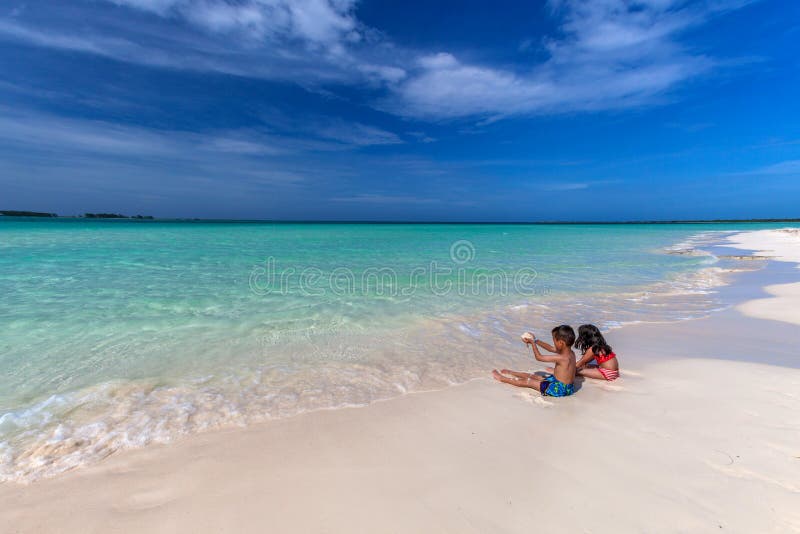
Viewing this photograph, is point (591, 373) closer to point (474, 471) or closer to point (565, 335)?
point (565, 335)

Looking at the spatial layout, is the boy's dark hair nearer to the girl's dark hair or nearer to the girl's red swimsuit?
the girl's dark hair

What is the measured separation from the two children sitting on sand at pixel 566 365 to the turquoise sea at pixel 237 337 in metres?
0.62

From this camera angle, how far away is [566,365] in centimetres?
423

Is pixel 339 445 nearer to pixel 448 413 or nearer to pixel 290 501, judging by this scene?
pixel 290 501

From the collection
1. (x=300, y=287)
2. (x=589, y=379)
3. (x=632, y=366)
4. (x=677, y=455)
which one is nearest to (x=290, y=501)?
(x=677, y=455)

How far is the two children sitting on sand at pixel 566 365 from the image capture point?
4.25 m

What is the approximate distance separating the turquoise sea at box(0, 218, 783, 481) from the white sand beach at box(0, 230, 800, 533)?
1.64 feet

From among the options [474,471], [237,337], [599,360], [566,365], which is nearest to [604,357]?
[599,360]

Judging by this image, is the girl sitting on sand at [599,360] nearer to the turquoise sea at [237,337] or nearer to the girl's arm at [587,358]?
the girl's arm at [587,358]

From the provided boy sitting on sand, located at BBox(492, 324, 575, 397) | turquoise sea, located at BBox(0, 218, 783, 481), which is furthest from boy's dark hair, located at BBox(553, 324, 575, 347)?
turquoise sea, located at BBox(0, 218, 783, 481)

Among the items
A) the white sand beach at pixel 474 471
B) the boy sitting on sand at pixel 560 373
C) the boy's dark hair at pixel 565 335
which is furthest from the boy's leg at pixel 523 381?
the boy's dark hair at pixel 565 335

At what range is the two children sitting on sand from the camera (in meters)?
4.25

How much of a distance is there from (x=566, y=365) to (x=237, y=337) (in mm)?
5277

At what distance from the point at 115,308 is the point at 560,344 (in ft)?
29.3
